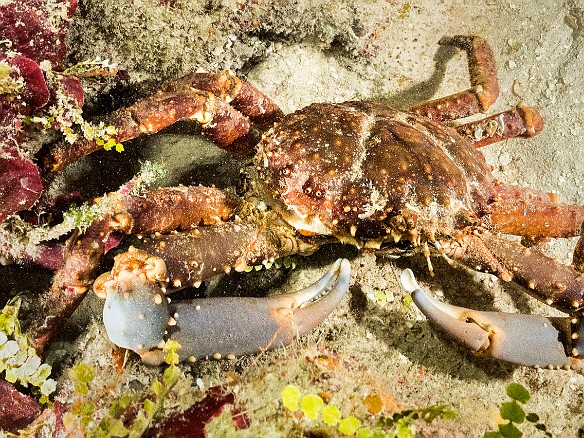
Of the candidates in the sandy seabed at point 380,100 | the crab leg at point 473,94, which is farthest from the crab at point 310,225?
the crab leg at point 473,94

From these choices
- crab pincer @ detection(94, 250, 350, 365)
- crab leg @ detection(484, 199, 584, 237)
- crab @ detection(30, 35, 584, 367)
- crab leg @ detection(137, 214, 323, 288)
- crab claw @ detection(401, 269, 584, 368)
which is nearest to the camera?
crab pincer @ detection(94, 250, 350, 365)

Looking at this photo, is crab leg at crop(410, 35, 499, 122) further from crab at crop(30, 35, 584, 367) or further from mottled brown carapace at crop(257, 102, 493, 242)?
mottled brown carapace at crop(257, 102, 493, 242)

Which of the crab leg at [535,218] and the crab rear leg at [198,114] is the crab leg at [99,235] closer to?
the crab rear leg at [198,114]

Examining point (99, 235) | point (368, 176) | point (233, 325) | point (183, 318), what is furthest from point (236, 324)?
point (368, 176)

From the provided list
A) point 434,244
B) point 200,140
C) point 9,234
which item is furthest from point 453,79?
point 9,234

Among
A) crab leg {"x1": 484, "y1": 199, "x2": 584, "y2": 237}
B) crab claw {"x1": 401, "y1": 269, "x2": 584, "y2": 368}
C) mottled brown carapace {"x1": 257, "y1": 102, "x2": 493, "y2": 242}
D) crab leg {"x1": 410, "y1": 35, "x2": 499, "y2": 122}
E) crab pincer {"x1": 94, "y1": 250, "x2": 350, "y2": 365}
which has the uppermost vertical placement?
crab leg {"x1": 410, "y1": 35, "x2": 499, "y2": 122}

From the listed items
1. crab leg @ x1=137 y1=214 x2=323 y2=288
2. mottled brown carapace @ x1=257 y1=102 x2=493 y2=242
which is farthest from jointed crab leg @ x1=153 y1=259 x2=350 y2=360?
mottled brown carapace @ x1=257 y1=102 x2=493 y2=242

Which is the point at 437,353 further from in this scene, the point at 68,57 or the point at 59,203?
the point at 68,57
